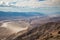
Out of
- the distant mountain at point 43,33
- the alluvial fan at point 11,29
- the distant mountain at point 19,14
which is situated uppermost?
the distant mountain at point 19,14

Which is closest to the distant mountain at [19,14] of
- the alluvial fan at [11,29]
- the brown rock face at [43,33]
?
the alluvial fan at [11,29]

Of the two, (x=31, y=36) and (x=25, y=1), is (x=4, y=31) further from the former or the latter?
(x=25, y=1)

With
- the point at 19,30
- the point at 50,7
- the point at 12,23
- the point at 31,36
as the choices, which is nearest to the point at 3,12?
the point at 12,23

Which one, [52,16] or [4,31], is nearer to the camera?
[4,31]

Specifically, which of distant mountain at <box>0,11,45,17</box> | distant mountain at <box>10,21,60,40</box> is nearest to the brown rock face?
distant mountain at <box>10,21,60,40</box>

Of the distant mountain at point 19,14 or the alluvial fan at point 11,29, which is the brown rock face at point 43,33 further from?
the distant mountain at point 19,14

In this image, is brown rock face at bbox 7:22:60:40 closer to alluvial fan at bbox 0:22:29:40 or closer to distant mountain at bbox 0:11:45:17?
alluvial fan at bbox 0:22:29:40

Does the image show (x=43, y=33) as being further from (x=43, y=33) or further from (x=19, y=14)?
(x=19, y=14)

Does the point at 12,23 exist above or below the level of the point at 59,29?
above
